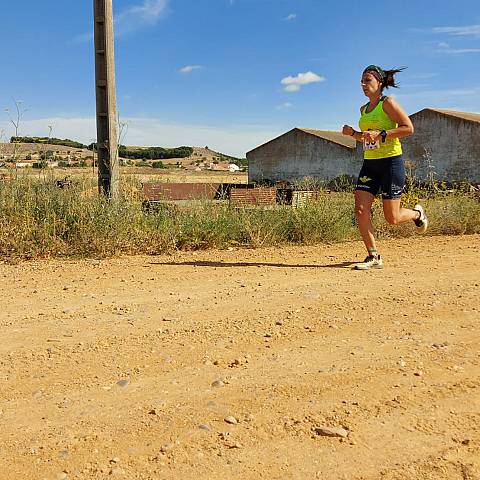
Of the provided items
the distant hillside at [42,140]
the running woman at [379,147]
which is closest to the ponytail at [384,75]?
the running woman at [379,147]

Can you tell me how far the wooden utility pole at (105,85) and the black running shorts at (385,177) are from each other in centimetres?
345

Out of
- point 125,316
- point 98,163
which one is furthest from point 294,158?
point 125,316

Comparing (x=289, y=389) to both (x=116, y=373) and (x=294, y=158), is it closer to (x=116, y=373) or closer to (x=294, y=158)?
(x=116, y=373)

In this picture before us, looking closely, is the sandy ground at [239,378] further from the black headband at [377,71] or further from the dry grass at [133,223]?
the black headband at [377,71]

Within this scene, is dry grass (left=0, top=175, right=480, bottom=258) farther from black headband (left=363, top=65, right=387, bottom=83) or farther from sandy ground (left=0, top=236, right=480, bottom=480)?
black headband (left=363, top=65, right=387, bottom=83)

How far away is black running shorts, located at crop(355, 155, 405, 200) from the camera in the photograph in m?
5.83

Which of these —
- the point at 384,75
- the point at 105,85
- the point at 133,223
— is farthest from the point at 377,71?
the point at 105,85

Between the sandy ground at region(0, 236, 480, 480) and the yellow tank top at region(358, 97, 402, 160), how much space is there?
1448mm

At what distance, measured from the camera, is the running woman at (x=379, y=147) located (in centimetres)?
566

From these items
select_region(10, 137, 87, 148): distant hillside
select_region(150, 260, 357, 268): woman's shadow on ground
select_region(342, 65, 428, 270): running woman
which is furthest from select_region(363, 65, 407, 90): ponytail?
select_region(10, 137, 87, 148): distant hillside

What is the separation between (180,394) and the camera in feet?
8.95

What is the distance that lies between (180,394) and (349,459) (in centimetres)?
87

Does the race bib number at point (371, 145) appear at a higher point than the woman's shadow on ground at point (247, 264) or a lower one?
higher

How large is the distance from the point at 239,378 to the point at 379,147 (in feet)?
12.0
